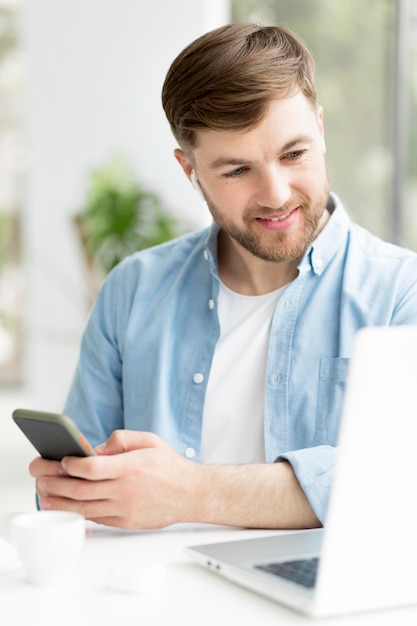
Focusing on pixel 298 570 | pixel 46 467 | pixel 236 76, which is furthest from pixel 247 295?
pixel 298 570

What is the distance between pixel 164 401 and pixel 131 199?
3143 mm

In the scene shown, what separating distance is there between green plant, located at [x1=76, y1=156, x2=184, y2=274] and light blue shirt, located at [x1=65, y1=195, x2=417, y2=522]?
2.69 metres

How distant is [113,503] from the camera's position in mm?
1422

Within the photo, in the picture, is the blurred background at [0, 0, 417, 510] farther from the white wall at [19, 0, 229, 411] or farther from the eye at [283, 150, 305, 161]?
the eye at [283, 150, 305, 161]

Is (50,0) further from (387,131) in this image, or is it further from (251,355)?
(251,355)

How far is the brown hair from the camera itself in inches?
69.7

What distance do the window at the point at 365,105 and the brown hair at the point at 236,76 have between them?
3.49m

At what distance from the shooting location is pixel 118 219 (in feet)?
16.0

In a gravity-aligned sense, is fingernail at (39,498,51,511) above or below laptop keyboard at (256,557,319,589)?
below

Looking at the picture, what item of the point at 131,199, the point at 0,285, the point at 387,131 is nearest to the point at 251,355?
the point at 131,199

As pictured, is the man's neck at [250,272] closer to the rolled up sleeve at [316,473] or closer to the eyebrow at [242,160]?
the eyebrow at [242,160]

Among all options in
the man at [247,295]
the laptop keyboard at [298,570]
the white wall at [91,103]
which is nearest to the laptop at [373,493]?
the laptop keyboard at [298,570]

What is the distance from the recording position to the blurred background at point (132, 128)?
5.18 m

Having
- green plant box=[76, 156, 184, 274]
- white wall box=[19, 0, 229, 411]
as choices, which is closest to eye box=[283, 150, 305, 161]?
green plant box=[76, 156, 184, 274]
